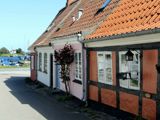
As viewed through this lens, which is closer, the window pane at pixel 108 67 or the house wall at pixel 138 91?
the house wall at pixel 138 91

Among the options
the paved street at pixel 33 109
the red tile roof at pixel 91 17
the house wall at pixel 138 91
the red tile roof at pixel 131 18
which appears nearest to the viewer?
the house wall at pixel 138 91

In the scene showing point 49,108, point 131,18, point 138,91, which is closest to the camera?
point 138,91

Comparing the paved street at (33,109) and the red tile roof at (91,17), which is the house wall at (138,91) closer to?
the paved street at (33,109)

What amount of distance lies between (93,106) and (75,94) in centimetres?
301

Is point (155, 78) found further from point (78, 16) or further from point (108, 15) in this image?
point (78, 16)

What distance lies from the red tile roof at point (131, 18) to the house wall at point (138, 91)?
57 cm

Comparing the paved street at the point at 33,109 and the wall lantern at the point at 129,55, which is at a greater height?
the wall lantern at the point at 129,55

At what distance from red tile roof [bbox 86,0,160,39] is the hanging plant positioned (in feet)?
9.76

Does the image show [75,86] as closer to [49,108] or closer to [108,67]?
[49,108]

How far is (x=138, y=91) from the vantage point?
499 inches

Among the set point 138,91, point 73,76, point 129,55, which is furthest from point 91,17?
point 138,91

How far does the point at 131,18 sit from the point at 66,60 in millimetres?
6292

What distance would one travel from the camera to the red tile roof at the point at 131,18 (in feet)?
41.6

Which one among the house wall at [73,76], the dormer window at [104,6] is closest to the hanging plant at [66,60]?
the house wall at [73,76]
